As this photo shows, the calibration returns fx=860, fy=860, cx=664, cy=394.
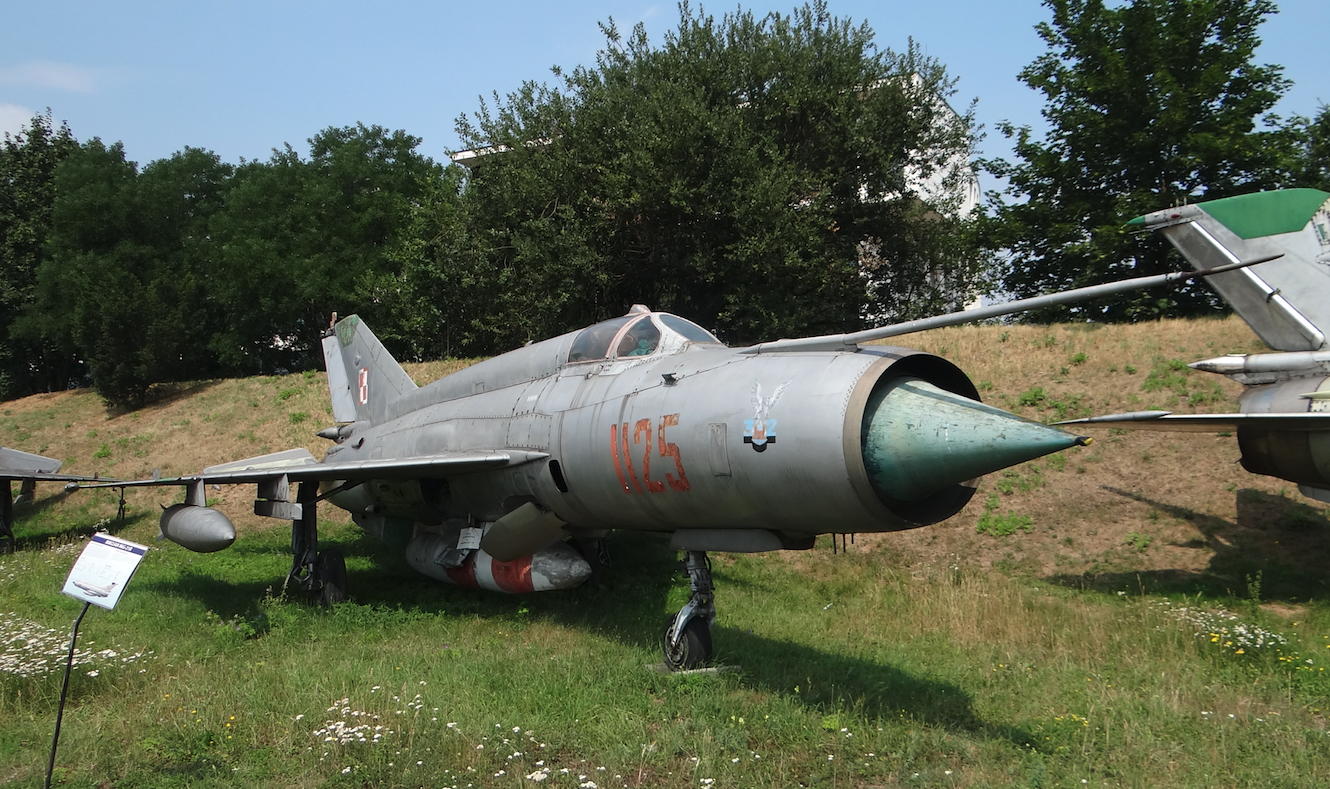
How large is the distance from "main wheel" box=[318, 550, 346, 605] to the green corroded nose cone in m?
7.97

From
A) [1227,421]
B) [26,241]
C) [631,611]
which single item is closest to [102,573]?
[631,611]

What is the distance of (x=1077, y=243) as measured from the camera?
72.7 ft

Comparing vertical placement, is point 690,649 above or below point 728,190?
below

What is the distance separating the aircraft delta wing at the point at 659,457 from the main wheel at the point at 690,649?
0.04 feet

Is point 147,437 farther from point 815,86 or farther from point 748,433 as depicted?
point 748,433

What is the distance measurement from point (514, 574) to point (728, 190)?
1502 cm

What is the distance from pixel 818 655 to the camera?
8.01 metres

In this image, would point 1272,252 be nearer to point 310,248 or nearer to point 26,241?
point 310,248

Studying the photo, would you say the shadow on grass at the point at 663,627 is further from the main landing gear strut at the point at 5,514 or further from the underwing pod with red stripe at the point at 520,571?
the main landing gear strut at the point at 5,514

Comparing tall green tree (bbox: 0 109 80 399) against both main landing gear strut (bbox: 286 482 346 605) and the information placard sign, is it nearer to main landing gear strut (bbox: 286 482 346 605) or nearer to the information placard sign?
main landing gear strut (bbox: 286 482 346 605)

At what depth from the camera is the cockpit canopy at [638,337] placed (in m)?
8.24

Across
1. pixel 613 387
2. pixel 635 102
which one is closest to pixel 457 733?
pixel 613 387

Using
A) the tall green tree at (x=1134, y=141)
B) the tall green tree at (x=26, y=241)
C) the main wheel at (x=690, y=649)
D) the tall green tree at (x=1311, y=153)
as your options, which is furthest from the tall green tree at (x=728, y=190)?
the tall green tree at (x=26, y=241)

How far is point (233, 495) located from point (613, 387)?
15.0 meters
